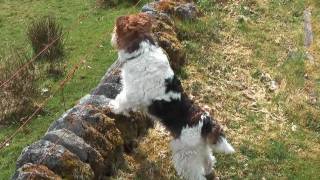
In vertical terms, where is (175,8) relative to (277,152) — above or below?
above

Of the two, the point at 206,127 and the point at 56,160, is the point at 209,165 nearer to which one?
the point at 206,127

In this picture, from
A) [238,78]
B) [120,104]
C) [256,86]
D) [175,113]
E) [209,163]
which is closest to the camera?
[175,113]

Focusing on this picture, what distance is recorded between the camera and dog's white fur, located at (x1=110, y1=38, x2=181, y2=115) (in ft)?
20.0

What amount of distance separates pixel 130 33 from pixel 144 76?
0.50m

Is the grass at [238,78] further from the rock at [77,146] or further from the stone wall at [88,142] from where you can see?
the rock at [77,146]

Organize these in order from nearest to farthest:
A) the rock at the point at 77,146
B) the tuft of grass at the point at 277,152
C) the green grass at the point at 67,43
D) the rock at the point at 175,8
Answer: the rock at the point at 77,146, the tuft of grass at the point at 277,152, the green grass at the point at 67,43, the rock at the point at 175,8

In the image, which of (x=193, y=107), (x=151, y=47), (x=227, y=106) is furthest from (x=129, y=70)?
(x=227, y=106)

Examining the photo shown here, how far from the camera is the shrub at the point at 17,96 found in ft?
25.5

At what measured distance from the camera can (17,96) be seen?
7961 mm

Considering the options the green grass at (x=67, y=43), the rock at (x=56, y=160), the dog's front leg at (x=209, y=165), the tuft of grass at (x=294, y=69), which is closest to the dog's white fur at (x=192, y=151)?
the dog's front leg at (x=209, y=165)

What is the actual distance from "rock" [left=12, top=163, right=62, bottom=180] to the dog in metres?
1.34

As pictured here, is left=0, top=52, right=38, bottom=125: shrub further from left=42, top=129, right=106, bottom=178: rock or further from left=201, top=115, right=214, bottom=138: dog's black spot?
left=201, top=115, right=214, bottom=138: dog's black spot

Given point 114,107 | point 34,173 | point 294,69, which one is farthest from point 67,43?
point 34,173

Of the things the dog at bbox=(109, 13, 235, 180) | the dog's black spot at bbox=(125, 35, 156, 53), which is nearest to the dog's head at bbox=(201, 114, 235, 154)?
the dog at bbox=(109, 13, 235, 180)
